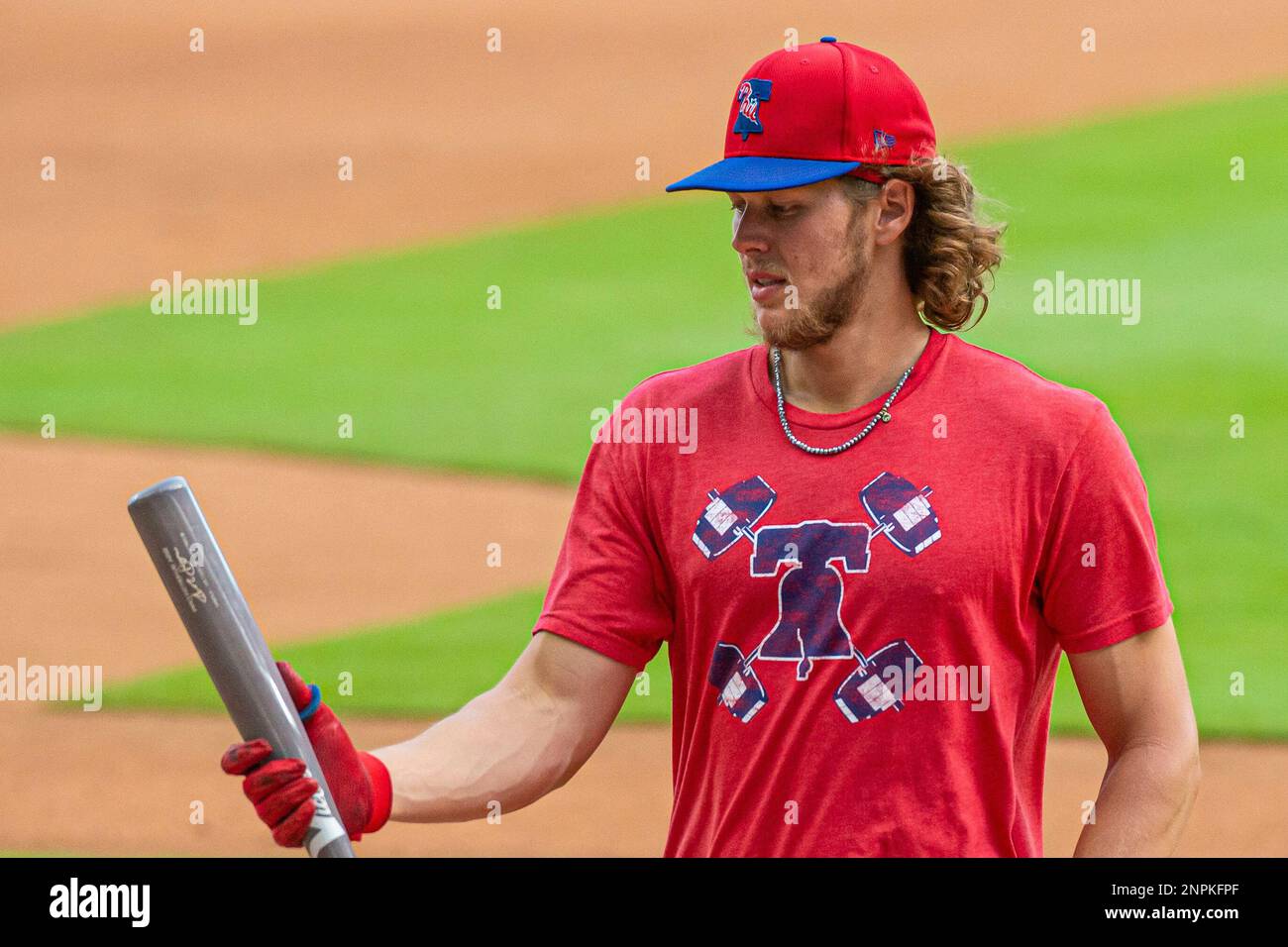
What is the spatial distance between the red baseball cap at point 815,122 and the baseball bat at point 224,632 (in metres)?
1.08

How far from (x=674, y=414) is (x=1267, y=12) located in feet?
67.2

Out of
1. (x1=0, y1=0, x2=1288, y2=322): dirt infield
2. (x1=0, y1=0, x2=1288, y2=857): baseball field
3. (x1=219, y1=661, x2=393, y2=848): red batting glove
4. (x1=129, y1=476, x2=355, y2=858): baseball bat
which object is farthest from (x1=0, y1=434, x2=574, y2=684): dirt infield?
(x1=129, y1=476, x2=355, y2=858): baseball bat

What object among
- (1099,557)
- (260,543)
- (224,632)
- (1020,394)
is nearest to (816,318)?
(1020,394)

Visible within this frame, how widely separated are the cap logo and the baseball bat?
120 cm

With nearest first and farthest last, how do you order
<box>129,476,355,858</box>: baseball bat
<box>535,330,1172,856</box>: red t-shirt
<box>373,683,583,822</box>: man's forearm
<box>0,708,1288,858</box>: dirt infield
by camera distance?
<box>129,476,355,858</box>: baseball bat < <box>535,330,1172,856</box>: red t-shirt < <box>373,683,583,822</box>: man's forearm < <box>0,708,1288,858</box>: dirt infield

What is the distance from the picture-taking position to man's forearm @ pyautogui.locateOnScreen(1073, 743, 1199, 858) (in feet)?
10.6

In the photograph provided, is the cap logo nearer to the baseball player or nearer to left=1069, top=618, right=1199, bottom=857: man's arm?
the baseball player

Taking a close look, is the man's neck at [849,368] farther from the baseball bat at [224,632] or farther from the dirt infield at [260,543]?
the dirt infield at [260,543]

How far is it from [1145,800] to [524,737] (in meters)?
1.07

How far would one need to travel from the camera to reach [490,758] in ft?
11.6

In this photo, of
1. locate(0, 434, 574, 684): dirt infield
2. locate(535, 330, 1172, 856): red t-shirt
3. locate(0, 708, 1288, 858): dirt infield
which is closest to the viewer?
locate(535, 330, 1172, 856): red t-shirt

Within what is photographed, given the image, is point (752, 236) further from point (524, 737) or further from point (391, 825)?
point (391, 825)

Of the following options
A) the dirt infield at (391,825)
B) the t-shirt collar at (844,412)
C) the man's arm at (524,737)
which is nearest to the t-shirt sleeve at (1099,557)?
the t-shirt collar at (844,412)
